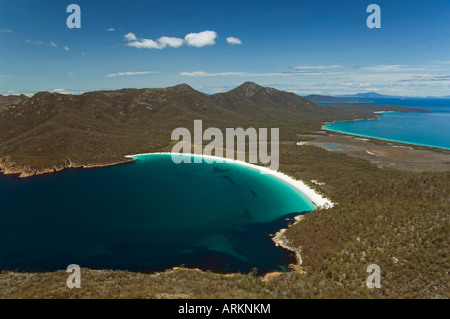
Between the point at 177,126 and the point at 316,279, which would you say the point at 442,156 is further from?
the point at 177,126

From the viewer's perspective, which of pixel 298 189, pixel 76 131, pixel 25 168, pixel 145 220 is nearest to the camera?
pixel 145 220

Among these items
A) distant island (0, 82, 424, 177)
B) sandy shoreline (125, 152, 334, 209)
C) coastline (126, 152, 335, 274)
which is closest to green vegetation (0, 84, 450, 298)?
coastline (126, 152, 335, 274)

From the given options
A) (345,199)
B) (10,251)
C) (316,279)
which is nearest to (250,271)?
(316,279)

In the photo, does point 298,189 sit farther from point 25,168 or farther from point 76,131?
point 76,131

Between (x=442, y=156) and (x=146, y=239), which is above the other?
(x=442, y=156)

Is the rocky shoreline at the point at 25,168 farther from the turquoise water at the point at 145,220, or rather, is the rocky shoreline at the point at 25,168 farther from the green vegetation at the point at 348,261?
the green vegetation at the point at 348,261

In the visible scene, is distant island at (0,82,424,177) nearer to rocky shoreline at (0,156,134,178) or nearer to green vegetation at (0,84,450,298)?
Result: rocky shoreline at (0,156,134,178)

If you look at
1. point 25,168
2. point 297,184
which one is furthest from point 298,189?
point 25,168

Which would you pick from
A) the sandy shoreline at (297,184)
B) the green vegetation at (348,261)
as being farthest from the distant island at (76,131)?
the green vegetation at (348,261)

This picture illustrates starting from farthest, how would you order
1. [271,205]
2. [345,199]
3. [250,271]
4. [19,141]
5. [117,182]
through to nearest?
[19,141] → [117,182] → [271,205] → [345,199] → [250,271]
